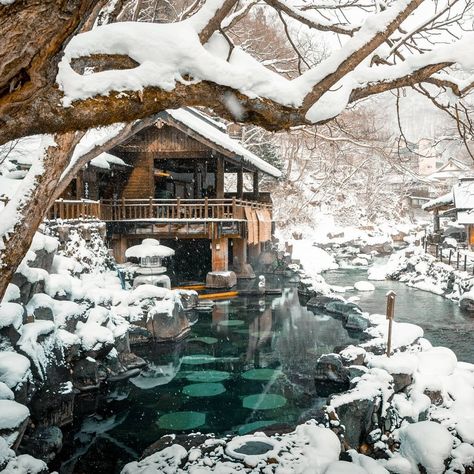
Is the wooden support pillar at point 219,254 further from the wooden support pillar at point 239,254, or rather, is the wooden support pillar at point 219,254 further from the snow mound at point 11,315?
the snow mound at point 11,315

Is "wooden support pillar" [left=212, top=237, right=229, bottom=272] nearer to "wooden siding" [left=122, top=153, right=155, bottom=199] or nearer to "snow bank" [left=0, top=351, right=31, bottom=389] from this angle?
"wooden siding" [left=122, top=153, right=155, bottom=199]

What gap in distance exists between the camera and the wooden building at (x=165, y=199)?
61.6ft

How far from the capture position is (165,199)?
19969mm

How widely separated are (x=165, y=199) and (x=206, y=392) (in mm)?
11915

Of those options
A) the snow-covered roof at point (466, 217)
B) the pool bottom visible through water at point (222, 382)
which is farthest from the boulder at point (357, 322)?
the snow-covered roof at point (466, 217)

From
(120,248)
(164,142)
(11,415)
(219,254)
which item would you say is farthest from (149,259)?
(11,415)

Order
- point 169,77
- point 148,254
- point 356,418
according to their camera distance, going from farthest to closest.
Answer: point 148,254, point 356,418, point 169,77

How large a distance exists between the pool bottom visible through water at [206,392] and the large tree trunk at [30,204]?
4549 millimetres

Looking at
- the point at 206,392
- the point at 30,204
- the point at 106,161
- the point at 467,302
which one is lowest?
the point at 206,392

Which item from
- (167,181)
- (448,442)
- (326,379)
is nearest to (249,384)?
(326,379)

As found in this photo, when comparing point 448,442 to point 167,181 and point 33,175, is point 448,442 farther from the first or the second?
point 167,181

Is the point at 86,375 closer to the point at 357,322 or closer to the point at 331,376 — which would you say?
the point at 331,376

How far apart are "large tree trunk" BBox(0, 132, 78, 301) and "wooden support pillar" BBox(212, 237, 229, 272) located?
47.5 feet

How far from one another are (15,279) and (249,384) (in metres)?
5.73
